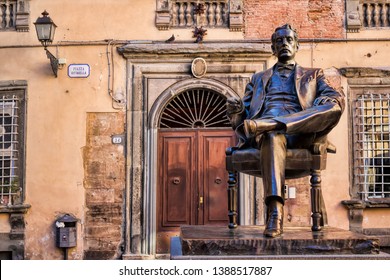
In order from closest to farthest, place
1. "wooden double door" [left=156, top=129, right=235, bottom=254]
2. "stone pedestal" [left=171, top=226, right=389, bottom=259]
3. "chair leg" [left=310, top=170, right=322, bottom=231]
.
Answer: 1. "stone pedestal" [left=171, top=226, right=389, bottom=259]
2. "chair leg" [left=310, top=170, right=322, bottom=231]
3. "wooden double door" [left=156, top=129, right=235, bottom=254]

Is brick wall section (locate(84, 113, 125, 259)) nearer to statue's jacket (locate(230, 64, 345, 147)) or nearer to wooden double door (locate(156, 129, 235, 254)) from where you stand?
wooden double door (locate(156, 129, 235, 254))

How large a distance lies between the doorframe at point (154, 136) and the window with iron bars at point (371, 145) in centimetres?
221

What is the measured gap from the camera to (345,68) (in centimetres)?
1089

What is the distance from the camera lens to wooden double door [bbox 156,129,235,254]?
10.9 meters

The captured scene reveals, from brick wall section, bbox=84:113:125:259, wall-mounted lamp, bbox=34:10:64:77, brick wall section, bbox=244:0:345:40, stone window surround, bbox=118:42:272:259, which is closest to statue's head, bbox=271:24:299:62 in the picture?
stone window surround, bbox=118:42:272:259

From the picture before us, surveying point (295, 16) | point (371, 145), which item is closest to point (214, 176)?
point (371, 145)

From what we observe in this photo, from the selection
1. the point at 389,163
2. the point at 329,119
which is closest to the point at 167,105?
the point at 389,163

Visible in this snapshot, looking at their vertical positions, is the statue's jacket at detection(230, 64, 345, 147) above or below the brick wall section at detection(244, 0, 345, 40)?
below

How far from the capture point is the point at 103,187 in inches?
426

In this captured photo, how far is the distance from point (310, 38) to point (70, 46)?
4.27 metres

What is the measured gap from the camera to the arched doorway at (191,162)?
430 inches

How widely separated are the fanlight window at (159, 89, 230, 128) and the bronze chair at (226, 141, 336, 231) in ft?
18.8

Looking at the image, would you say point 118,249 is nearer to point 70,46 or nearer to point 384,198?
point 70,46

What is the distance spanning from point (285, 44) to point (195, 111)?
6.07 meters
